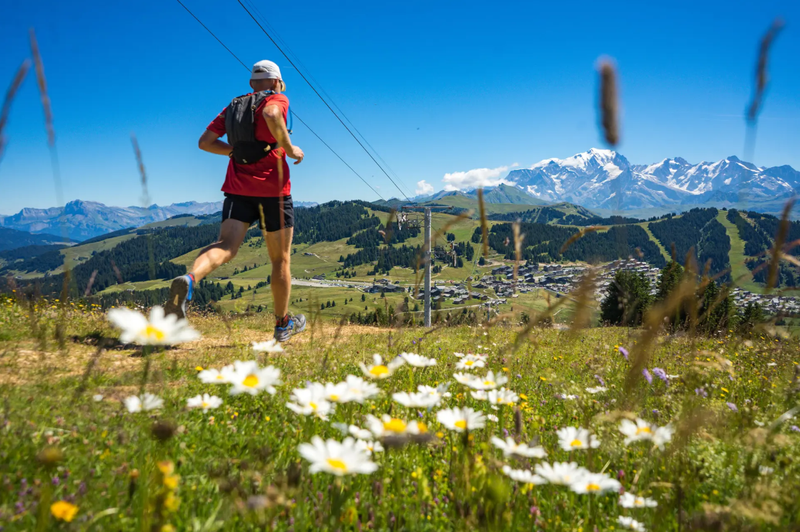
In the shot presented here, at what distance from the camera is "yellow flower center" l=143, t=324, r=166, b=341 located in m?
1.27

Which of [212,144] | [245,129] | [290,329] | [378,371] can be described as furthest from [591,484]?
[212,144]

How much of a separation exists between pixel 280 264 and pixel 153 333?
13.2 feet

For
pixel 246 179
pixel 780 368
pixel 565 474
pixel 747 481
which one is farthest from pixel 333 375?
pixel 780 368

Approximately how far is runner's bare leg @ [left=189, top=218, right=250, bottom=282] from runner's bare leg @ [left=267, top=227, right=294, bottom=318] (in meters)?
0.37

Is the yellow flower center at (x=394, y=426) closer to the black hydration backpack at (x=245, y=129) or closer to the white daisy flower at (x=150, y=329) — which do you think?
the white daisy flower at (x=150, y=329)

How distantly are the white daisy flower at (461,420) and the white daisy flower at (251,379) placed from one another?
64 centimetres

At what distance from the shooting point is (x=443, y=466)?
2.17m

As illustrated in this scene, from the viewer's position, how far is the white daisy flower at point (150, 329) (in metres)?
1.22

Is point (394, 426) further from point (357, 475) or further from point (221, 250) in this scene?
point (221, 250)

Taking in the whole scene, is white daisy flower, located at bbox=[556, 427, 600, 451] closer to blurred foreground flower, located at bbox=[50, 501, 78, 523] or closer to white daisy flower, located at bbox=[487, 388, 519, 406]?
white daisy flower, located at bbox=[487, 388, 519, 406]

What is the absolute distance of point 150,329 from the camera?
1302 millimetres

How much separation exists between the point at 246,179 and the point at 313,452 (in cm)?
428

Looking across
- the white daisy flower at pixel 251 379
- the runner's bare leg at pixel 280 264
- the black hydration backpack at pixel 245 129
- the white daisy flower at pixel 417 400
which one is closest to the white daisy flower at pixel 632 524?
the white daisy flower at pixel 417 400

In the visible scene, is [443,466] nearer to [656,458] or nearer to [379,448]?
[379,448]
